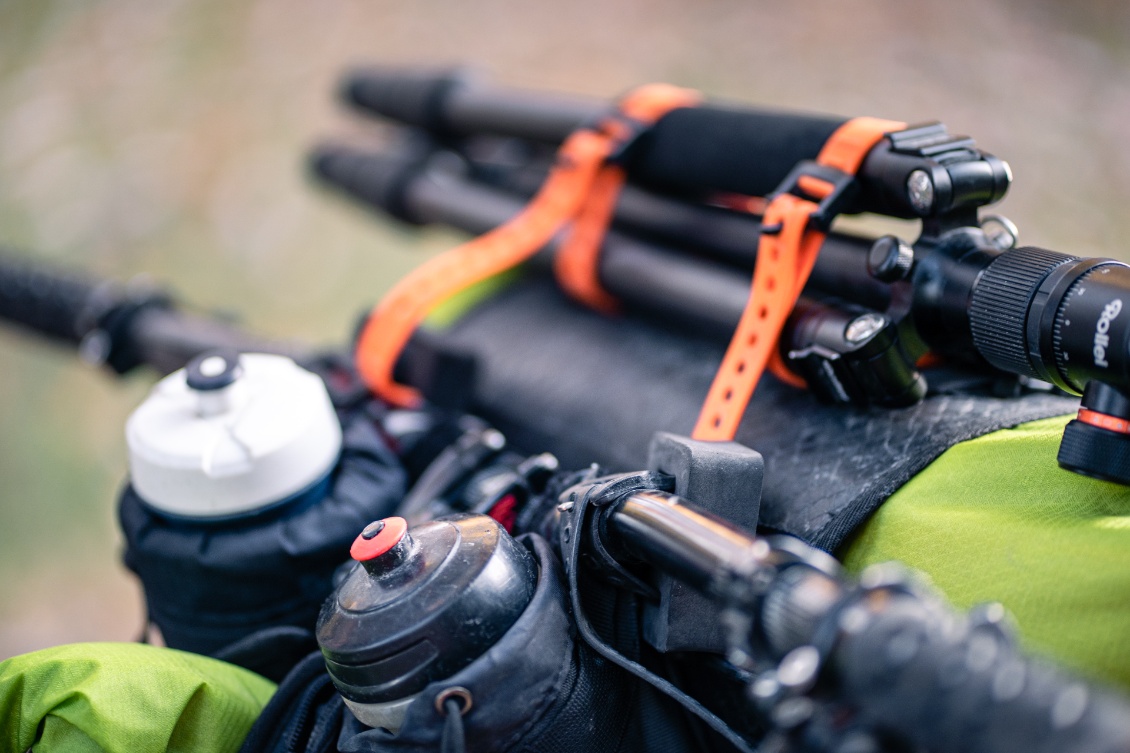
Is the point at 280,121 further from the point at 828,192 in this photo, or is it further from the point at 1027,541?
the point at 1027,541

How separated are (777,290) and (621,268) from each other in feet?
0.85

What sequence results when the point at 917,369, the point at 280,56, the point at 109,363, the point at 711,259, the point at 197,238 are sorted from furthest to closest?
the point at 280,56, the point at 197,238, the point at 109,363, the point at 711,259, the point at 917,369

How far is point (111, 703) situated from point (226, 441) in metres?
0.21

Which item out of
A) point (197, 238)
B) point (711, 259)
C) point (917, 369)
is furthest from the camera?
point (197, 238)

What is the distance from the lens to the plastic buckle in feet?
2.20

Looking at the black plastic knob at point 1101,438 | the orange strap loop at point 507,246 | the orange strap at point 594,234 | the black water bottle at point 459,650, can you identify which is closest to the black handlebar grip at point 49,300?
the orange strap loop at point 507,246

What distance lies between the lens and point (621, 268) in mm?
931

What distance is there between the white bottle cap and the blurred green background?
139 cm

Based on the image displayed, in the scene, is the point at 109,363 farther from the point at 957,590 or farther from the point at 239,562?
the point at 957,590

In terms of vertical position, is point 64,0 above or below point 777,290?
below

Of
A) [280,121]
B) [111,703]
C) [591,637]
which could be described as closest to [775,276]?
[591,637]

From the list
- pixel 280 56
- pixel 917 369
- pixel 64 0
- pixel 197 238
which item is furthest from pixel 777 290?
pixel 64 0

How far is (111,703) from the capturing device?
1.77 ft

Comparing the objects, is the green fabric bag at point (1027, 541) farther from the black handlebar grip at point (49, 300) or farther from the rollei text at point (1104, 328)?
the black handlebar grip at point (49, 300)
